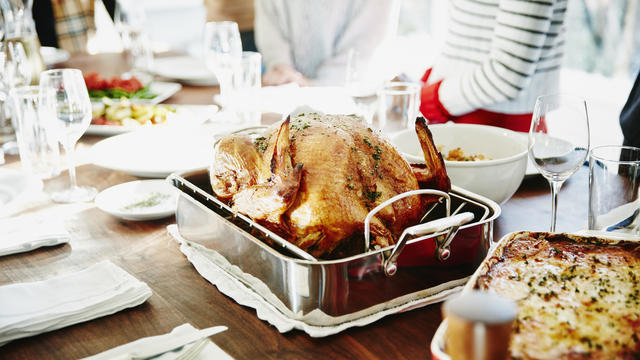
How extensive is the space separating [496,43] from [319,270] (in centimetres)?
149

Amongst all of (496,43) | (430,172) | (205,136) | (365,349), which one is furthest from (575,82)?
(365,349)

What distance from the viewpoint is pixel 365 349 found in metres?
0.84

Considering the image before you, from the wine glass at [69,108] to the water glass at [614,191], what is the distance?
1210 mm

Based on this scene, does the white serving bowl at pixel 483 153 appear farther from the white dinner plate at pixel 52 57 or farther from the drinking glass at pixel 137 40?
the white dinner plate at pixel 52 57

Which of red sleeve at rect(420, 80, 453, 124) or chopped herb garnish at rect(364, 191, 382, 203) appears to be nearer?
chopped herb garnish at rect(364, 191, 382, 203)

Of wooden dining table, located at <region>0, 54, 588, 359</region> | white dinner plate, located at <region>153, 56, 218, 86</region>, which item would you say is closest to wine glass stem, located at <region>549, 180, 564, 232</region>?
wooden dining table, located at <region>0, 54, 588, 359</region>

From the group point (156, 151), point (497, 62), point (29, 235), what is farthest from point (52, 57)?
point (497, 62)

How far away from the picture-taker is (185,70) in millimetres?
3105

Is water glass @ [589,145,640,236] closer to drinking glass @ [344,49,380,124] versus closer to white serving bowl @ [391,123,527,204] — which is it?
white serving bowl @ [391,123,527,204]

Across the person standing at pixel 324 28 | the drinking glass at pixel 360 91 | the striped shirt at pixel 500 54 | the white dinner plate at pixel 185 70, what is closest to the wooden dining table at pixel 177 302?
the drinking glass at pixel 360 91

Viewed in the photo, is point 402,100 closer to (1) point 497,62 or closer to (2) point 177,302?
(1) point 497,62

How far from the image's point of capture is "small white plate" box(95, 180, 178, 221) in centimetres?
132

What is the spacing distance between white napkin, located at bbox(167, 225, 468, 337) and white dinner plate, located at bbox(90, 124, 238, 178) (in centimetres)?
53

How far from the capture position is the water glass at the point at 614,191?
1.00m
